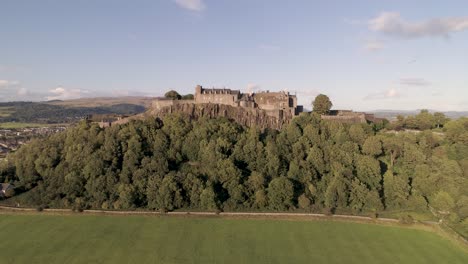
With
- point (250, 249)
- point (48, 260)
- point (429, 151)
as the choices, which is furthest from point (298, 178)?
point (48, 260)

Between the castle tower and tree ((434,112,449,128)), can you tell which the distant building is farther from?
the castle tower

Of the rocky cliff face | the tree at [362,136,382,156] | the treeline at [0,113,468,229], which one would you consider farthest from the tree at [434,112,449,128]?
the rocky cliff face

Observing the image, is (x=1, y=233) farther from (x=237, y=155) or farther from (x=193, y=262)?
(x=237, y=155)

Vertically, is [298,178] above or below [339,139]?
below

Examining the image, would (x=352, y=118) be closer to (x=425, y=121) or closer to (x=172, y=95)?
(x=425, y=121)


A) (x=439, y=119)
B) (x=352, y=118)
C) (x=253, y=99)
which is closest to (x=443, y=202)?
(x=352, y=118)

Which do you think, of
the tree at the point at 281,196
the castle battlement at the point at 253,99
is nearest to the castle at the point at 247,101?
the castle battlement at the point at 253,99
